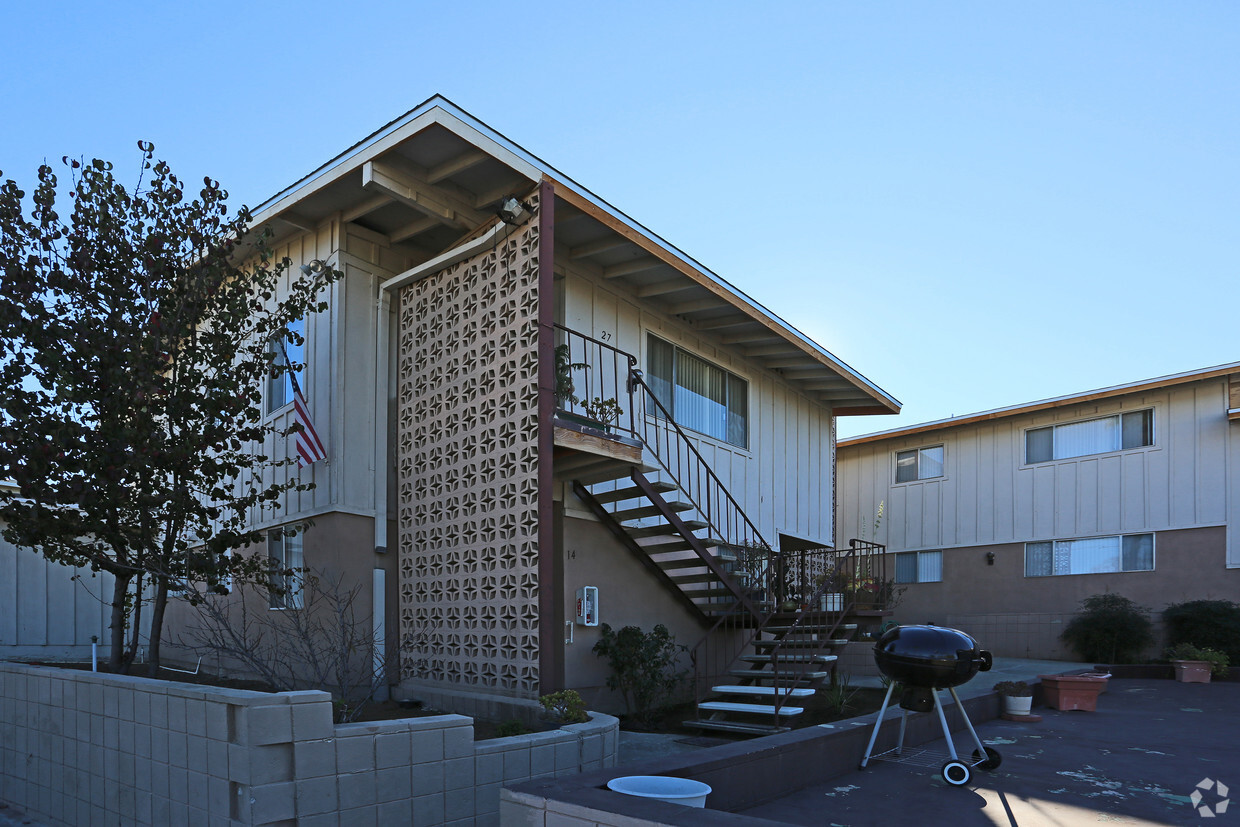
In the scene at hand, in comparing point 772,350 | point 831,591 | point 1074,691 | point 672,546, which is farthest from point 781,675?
point 772,350

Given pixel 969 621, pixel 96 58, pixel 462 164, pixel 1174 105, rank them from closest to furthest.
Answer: pixel 462 164 → pixel 96 58 → pixel 1174 105 → pixel 969 621

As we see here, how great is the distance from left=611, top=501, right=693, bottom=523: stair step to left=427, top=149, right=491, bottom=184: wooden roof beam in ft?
13.6

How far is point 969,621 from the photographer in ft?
64.4

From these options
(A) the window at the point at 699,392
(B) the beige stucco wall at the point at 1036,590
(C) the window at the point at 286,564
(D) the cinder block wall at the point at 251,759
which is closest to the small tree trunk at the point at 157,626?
(C) the window at the point at 286,564

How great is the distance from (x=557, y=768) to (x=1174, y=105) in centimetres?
1265

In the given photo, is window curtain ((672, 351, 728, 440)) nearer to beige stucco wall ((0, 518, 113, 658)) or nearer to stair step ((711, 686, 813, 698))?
stair step ((711, 686, 813, 698))

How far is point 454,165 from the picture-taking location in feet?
30.1

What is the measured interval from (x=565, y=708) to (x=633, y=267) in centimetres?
567

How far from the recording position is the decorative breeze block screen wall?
339 inches

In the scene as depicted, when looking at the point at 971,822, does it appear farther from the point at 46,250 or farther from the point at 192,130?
the point at 192,130

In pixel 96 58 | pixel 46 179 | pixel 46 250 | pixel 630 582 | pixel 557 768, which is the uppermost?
pixel 96 58

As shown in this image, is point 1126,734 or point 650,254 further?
point 650,254

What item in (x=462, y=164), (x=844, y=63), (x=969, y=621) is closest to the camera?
(x=462, y=164)

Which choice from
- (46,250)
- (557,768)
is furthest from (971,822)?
(46,250)
